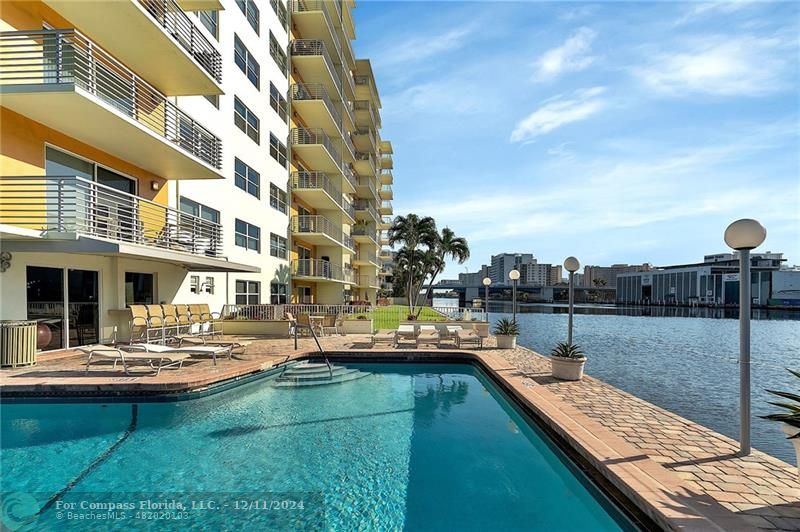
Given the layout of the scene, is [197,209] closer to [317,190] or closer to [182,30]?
[182,30]

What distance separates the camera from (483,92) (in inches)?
535

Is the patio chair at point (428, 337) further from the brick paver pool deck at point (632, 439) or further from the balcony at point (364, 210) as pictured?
the balcony at point (364, 210)

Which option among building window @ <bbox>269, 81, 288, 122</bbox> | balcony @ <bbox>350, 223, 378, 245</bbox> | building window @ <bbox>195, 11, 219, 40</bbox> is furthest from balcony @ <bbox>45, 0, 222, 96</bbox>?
balcony @ <bbox>350, 223, 378, 245</bbox>

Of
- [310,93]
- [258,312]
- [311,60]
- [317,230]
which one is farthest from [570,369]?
[310,93]

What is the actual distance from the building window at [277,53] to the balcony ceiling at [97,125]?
14.2 meters

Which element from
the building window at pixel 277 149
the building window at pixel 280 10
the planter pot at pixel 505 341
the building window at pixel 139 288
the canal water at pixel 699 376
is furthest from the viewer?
the building window at pixel 280 10

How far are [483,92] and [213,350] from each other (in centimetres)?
1131

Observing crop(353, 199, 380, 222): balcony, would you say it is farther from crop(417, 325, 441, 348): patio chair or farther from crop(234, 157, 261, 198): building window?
crop(417, 325, 441, 348): patio chair

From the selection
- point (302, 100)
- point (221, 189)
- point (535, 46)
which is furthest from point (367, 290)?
point (535, 46)

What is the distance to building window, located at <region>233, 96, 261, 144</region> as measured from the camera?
20469 mm

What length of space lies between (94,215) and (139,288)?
15.1 ft

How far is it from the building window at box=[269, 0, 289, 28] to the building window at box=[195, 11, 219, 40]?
7992mm

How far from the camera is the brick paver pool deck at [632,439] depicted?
405 centimetres

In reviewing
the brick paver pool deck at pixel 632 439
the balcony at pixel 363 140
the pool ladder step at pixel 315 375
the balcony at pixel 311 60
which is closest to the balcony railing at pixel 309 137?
the balcony at pixel 311 60
